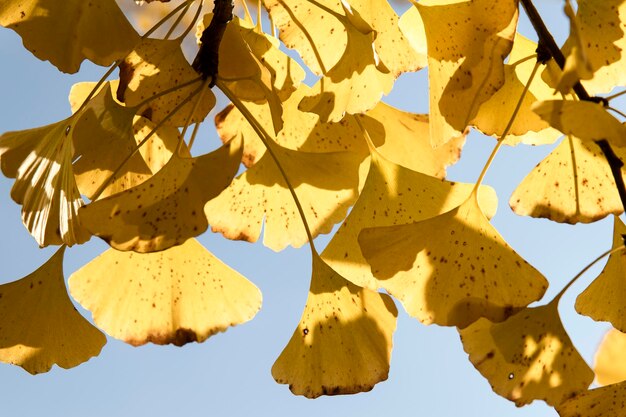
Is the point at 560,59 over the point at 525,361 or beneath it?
over

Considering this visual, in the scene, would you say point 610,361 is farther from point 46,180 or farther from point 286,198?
point 46,180

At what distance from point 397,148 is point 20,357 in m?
0.42

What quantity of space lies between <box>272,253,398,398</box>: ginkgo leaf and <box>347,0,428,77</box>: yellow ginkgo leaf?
21cm

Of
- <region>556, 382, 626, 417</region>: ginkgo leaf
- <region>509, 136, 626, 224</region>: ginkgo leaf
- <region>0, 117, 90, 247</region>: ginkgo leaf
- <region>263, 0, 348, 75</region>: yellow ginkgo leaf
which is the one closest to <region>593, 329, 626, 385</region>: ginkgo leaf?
<region>556, 382, 626, 417</region>: ginkgo leaf

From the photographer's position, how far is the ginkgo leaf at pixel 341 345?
0.68m

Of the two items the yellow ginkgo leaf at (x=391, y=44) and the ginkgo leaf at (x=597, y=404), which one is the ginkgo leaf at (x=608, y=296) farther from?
the yellow ginkgo leaf at (x=391, y=44)

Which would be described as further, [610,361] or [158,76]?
[610,361]

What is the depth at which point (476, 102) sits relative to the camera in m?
0.60

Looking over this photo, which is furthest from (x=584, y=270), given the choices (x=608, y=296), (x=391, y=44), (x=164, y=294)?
(x=164, y=294)

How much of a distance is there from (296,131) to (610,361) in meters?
0.44

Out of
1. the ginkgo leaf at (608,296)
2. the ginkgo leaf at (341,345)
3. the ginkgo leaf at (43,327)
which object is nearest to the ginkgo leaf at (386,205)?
the ginkgo leaf at (341,345)

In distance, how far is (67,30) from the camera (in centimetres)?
62

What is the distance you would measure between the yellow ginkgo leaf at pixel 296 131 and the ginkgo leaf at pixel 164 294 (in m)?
0.12

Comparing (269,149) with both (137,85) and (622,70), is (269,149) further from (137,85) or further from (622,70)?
(622,70)
